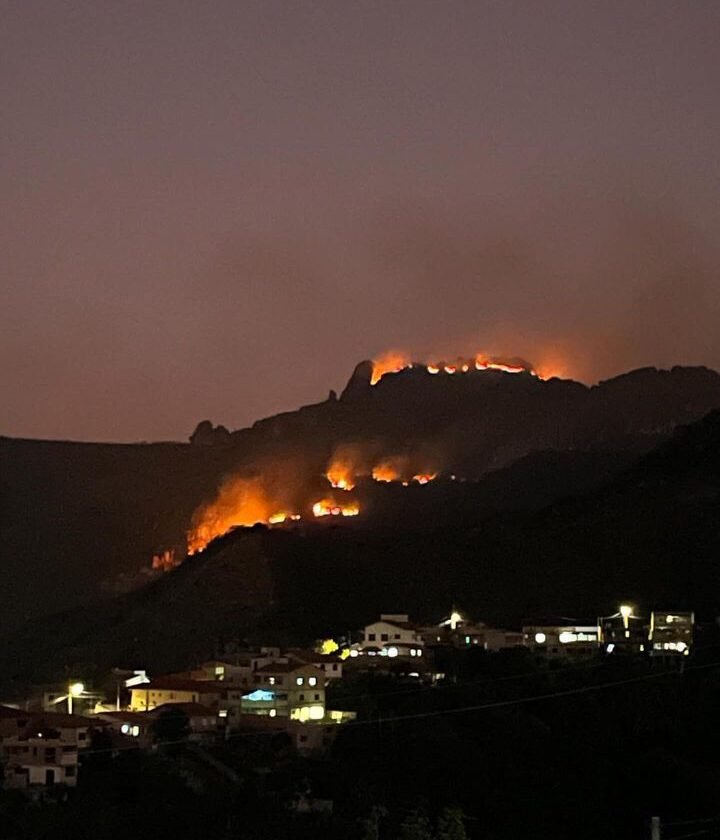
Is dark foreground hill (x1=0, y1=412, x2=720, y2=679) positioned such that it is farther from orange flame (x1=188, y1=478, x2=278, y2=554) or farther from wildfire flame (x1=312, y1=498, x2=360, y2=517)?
orange flame (x1=188, y1=478, x2=278, y2=554)

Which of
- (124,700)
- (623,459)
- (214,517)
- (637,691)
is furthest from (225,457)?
(637,691)

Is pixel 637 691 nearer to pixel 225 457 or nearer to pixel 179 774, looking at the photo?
pixel 179 774

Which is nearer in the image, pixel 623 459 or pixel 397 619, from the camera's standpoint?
pixel 397 619

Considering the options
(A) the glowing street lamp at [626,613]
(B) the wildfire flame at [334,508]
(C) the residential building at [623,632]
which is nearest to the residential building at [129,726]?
(C) the residential building at [623,632]

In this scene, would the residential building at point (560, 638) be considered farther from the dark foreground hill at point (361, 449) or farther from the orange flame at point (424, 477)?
the orange flame at point (424, 477)

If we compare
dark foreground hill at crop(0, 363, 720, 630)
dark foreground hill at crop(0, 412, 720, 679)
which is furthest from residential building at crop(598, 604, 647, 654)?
dark foreground hill at crop(0, 363, 720, 630)

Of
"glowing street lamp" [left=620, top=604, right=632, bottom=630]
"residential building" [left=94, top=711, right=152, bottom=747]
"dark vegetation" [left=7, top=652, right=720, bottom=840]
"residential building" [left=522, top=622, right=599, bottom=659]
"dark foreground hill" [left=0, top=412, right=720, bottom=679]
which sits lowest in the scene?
"dark vegetation" [left=7, top=652, right=720, bottom=840]

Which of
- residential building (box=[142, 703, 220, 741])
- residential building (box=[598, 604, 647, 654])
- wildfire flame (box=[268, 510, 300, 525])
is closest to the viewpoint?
residential building (box=[142, 703, 220, 741])
